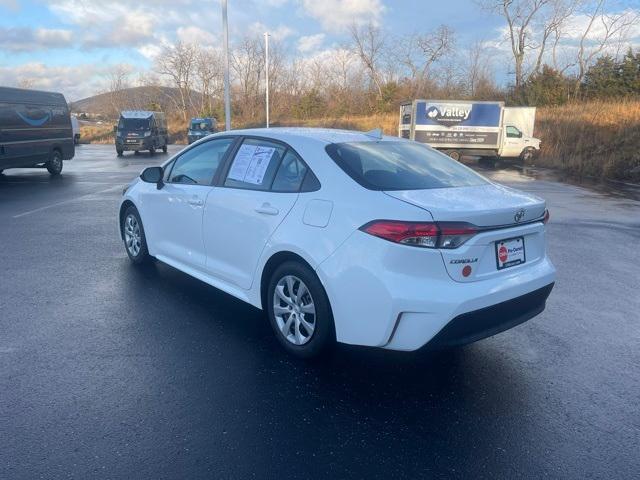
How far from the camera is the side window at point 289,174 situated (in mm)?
3879

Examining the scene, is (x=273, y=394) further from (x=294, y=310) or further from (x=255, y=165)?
(x=255, y=165)

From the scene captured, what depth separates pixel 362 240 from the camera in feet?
10.7

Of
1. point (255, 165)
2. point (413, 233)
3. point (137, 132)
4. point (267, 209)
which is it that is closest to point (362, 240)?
point (413, 233)

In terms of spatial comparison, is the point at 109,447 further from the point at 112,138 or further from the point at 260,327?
the point at 112,138

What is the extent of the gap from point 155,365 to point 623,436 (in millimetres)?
2973

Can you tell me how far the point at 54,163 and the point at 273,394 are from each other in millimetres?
15861

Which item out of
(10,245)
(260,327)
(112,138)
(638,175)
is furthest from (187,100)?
(260,327)

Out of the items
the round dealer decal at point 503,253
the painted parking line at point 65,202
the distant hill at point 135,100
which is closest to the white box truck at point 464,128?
the painted parking line at point 65,202

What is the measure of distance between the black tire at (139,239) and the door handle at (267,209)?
230cm

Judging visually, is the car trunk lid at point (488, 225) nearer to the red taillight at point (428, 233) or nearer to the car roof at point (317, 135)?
the red taillight at point (428, 233)

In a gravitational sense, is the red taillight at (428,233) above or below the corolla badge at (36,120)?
below

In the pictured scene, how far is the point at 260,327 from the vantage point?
4.41m

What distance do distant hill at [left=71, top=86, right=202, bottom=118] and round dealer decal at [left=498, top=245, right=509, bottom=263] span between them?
194 feet

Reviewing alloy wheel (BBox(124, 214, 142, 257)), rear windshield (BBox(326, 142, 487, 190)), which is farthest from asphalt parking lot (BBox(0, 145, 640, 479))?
rear windshield (BBox(326, 142, 487, 190))
